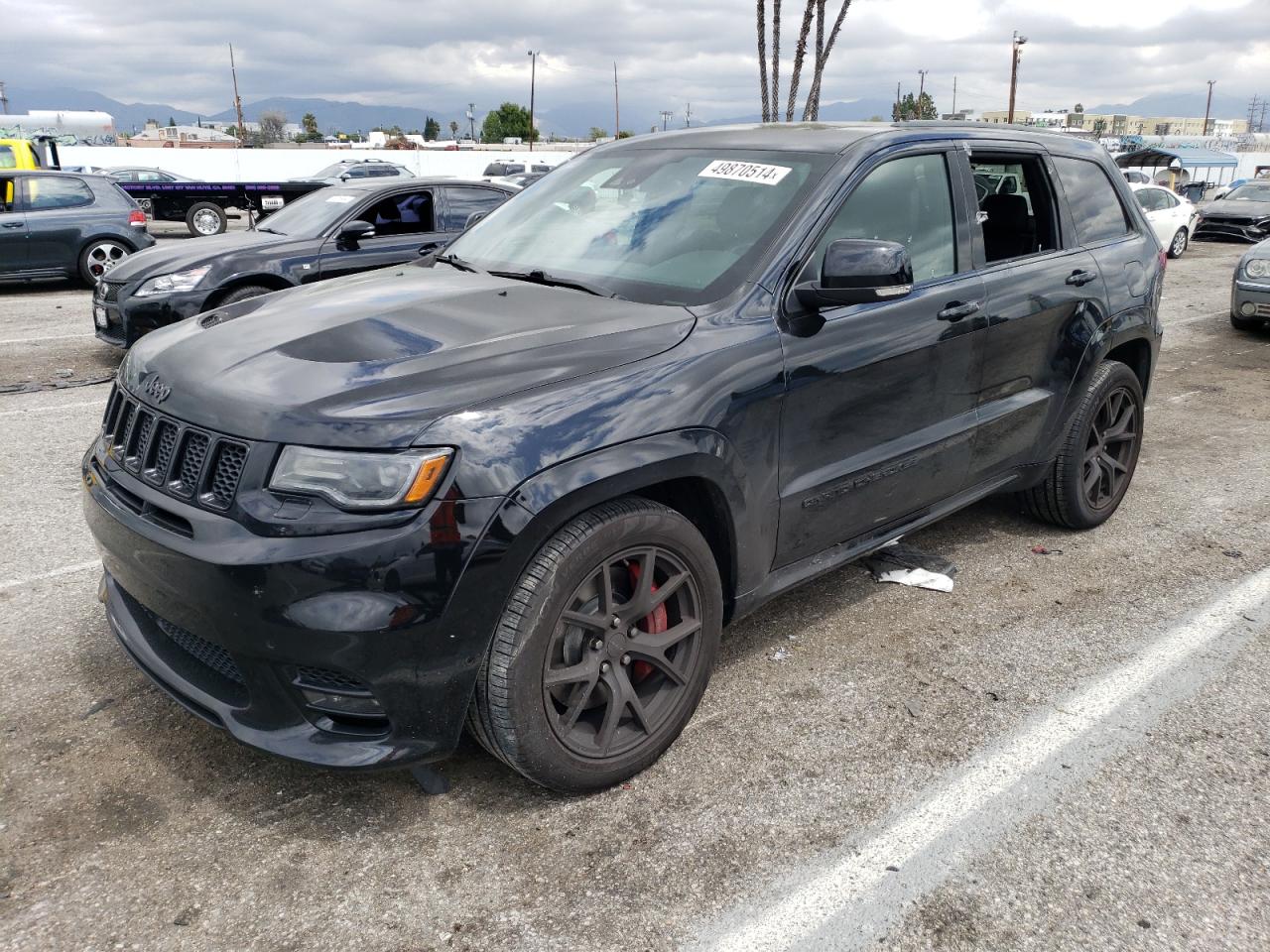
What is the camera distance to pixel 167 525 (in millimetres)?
2516

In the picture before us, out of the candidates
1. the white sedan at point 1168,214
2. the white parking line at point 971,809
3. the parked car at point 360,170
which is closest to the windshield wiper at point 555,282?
the white parking line at point 971,809

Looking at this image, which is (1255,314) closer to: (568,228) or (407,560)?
(568,228)

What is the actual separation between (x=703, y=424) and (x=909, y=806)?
1230 millimetres

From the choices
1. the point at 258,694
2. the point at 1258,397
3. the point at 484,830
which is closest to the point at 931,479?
the point at 484,830

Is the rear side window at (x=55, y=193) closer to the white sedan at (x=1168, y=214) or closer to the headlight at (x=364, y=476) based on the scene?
the headlight at (x=364, y=476)

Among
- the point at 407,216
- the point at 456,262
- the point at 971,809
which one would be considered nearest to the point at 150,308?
the point at 407,216

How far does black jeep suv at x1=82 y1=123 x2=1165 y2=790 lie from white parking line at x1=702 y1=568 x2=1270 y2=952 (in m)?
0.62

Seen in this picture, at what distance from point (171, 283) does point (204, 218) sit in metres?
15.6

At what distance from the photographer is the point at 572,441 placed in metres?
2.50

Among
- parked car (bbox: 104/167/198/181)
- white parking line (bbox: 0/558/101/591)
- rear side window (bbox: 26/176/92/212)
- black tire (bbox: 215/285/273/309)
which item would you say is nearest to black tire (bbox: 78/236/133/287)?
rear side window (bbox: 26/176/92/212)

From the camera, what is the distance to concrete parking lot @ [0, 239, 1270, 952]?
2.38 meters

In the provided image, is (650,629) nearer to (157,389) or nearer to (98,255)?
(157,389)

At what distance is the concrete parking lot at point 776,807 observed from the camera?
7.82 ft

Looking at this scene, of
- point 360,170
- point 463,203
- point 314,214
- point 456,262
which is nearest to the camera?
point 456,262
